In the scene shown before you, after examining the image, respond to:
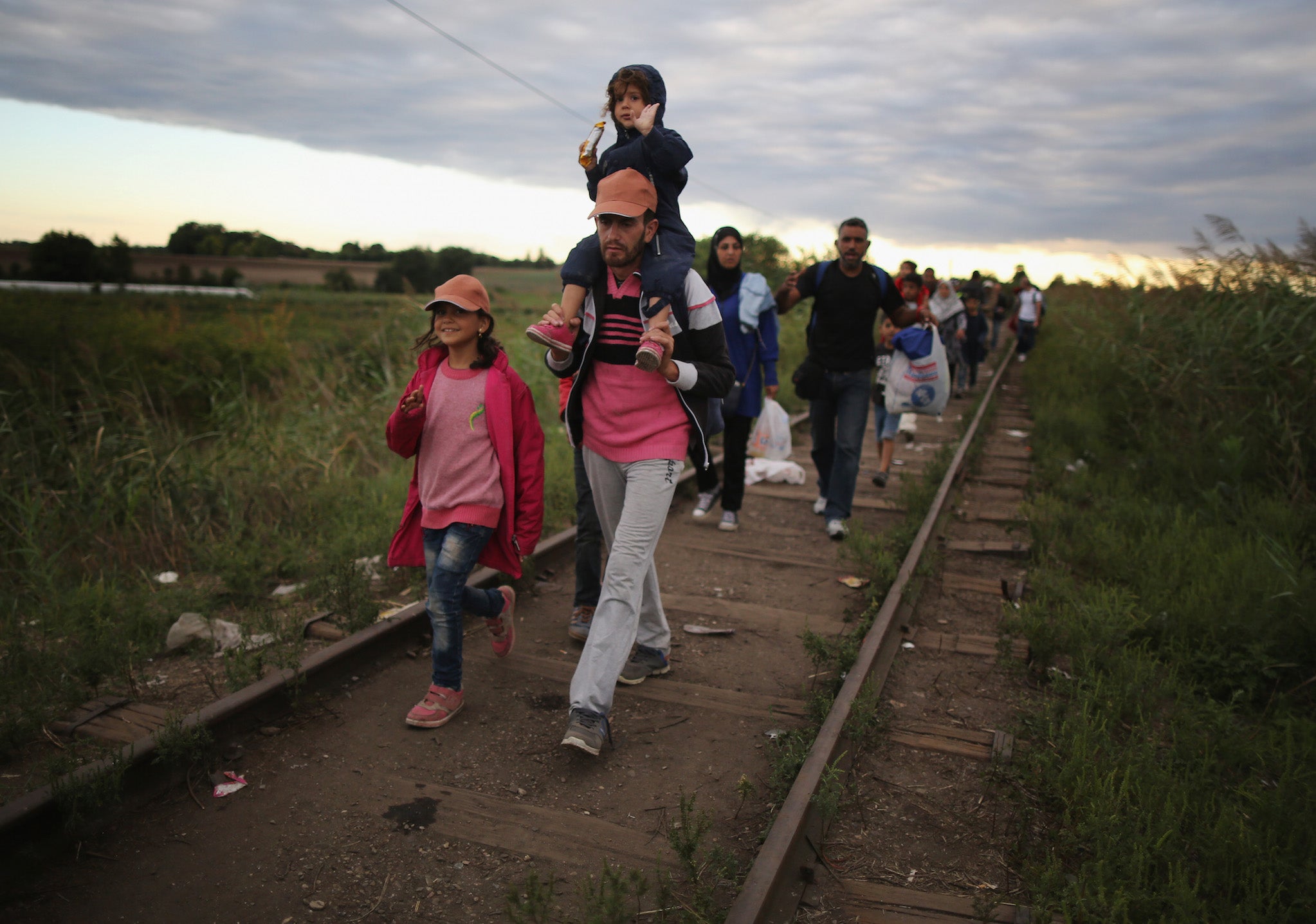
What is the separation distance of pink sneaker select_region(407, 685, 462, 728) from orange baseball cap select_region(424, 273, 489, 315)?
5.50 ft

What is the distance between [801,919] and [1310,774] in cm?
227

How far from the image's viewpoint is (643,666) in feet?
14.5

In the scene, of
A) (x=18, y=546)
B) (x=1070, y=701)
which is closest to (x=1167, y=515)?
(x=1070, y=701)

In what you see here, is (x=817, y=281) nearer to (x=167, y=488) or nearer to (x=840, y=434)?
(x=840, y=434)

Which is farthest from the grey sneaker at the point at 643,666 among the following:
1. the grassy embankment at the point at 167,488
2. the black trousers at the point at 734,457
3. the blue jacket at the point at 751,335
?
the blue jacket at the point at 751,335

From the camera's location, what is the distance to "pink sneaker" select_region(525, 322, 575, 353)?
11.3 ft

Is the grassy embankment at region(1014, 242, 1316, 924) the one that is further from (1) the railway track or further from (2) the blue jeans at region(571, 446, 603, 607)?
(2) the blue jeans at region(571, 446, 603, 607)

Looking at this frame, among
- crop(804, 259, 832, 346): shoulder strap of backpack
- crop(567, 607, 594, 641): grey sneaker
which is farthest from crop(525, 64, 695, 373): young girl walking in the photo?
crop(804, 259, 832, 346): shoulder strap of backpack

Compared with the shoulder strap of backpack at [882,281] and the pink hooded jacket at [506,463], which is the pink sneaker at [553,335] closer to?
the pink hooded jacket at [506,463]

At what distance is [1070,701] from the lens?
426 cm

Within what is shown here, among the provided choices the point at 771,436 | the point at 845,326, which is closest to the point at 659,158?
the point at 845,326

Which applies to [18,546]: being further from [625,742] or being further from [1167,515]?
[1167,515]

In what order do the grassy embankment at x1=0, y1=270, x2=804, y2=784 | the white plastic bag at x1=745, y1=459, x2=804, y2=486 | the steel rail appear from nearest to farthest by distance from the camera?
the steel rail < the grassy embankment at x1=0, y1=270, x2=804, y2=784 < the white plastic bag at x1=745, y1=459, x2=804, y2=486

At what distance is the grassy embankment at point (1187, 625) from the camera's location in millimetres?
2961
